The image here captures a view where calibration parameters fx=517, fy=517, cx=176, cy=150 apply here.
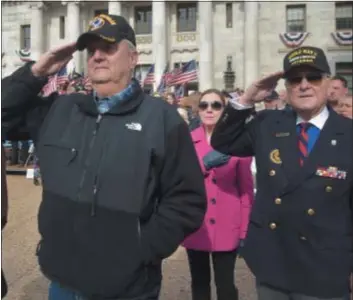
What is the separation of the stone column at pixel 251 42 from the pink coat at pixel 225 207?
32913 mm

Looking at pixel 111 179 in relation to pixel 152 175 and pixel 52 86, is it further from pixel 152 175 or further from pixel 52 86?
pixel 52 86

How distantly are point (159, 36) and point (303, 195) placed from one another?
3695cm

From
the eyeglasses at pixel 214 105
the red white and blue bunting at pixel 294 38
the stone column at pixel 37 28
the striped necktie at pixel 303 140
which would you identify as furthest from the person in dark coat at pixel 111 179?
the stone column at pixel 37 28

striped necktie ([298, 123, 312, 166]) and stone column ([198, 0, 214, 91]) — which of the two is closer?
striped necktie ([298, 123, 312, 166])

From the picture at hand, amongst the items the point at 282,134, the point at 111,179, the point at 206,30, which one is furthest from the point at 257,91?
the point at 206,30

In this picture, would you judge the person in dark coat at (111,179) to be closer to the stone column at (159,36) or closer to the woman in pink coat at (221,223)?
the woman in pink coat at (221,223)

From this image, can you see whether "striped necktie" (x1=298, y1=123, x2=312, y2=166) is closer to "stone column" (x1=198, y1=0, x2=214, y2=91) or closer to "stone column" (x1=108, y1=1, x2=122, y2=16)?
"stone column" (x1=198, y1=0, x2=214, y2=91)

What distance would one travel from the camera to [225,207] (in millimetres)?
4102

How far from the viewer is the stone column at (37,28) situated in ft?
137

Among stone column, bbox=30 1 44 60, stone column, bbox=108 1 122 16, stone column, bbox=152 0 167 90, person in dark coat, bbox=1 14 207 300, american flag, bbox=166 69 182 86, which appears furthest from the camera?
stone column, bbox=30 1 44 60

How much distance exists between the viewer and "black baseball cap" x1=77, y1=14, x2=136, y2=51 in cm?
242

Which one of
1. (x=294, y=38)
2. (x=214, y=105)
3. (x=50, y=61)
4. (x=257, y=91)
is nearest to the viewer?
(x=50, y=61)

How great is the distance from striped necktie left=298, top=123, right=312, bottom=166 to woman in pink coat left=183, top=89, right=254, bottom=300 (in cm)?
120

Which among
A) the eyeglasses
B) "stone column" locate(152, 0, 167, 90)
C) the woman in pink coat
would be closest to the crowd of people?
the woman in pink coat
